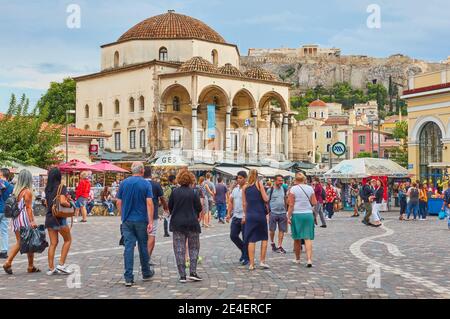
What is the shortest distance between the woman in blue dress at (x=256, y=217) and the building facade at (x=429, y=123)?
27.5 meters

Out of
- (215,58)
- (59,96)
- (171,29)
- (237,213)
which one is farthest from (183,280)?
(59,96)

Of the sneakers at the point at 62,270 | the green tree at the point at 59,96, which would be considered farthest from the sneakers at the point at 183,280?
the green tree at the point at 59,96

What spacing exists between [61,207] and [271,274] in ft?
11.0

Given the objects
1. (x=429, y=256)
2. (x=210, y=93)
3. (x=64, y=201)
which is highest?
(x=210, y=93)

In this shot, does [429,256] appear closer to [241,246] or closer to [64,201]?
[241,246]

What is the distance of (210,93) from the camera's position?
62906 mm

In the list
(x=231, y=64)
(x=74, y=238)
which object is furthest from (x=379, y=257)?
(x=231, y=64)

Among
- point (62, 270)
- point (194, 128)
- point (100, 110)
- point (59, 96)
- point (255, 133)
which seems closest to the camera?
point (62, 270)

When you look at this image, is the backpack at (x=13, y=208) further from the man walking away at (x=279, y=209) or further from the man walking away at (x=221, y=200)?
the man walking away at (x=221, y=200)

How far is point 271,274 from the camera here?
12133 mm

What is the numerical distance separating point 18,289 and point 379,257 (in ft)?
23.1

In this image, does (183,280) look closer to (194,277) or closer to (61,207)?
(194,277)

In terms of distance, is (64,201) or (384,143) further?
Result: (384,143)
